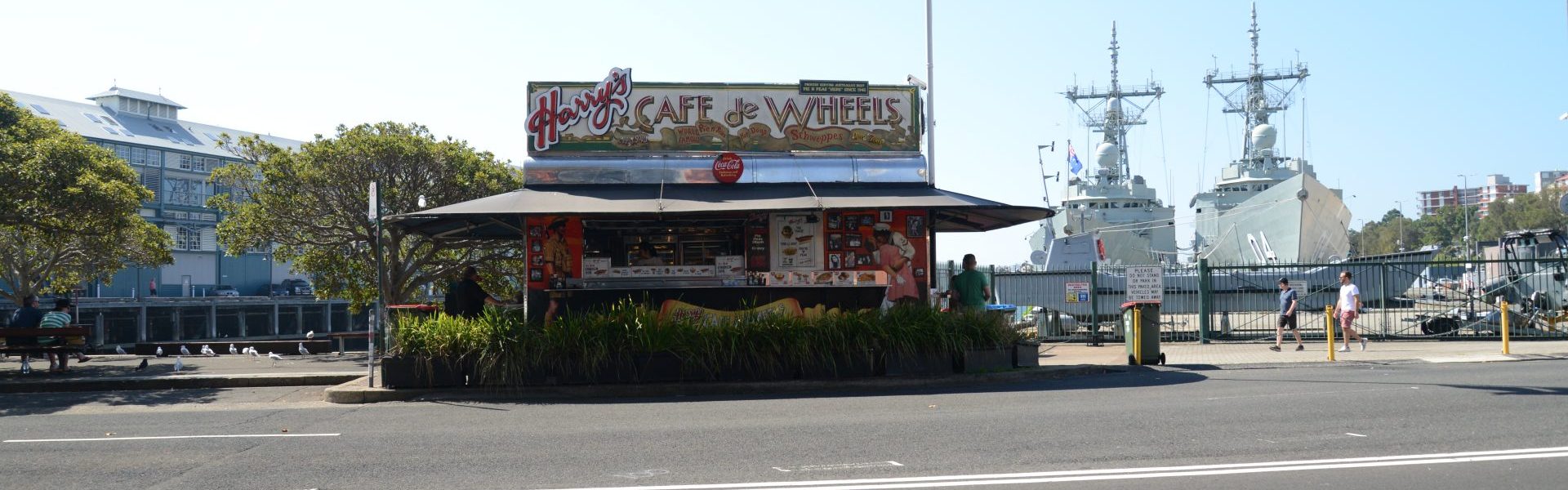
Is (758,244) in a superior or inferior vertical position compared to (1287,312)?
superior

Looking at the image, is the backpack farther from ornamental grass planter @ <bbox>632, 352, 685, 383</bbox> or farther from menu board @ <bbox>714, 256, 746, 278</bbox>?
menu board @ <bbox>714, 256, 746, 278</bbox>

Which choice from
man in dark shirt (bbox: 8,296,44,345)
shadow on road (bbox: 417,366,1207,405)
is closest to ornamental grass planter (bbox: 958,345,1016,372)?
shadow on road (bbox: 417,366,1207,405)

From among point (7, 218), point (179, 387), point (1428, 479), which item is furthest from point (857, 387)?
point (7, 218)

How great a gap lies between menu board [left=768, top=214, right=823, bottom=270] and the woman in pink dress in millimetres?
900

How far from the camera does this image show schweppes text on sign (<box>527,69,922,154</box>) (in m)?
15.3

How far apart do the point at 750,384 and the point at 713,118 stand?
14.6ft

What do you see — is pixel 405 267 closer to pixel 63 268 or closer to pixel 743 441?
pixel 63 268

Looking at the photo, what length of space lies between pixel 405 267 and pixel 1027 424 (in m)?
23.3

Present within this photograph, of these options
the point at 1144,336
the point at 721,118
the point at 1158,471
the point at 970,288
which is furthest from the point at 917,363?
the point at 1158,471

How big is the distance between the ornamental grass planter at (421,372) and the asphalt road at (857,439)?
19.9 inches

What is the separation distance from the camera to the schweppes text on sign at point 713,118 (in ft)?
50.1

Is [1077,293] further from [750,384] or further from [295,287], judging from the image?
[295,287]

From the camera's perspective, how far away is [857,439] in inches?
334

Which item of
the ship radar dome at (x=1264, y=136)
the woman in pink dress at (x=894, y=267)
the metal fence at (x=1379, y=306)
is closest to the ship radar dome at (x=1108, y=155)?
the ship radar dome at (x=1264, y=136)
